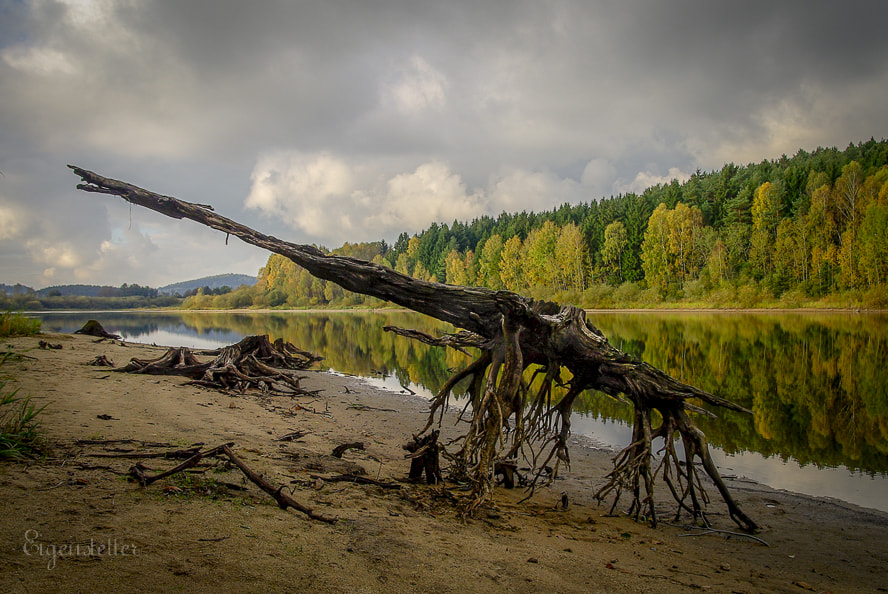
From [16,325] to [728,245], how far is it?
7169cm

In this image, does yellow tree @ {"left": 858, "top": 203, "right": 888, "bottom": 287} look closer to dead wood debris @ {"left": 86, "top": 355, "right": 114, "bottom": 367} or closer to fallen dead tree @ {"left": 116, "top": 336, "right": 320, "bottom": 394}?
fallen dead tree @ {"left": 116, "top": 336, "right": 320, "bottom": 394}

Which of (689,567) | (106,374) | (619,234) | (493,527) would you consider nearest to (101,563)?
(493,527)

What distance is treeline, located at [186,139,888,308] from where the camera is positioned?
5097 cm

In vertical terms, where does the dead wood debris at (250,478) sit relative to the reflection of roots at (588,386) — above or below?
below

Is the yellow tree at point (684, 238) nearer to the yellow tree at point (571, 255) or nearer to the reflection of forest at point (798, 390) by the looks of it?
the yellow tree at point (571, 255)

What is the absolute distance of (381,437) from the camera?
777cm

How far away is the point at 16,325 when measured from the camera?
16.2 meters

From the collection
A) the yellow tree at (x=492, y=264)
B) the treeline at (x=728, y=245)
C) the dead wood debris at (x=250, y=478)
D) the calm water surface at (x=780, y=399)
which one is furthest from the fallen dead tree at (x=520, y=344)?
the yellow tree at (x=492, y=264)

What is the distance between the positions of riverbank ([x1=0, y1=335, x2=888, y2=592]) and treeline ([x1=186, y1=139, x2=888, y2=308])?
54487mm

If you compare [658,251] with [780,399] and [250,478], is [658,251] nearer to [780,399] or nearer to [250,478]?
[780,399]

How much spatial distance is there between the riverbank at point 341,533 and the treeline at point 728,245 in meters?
Answer: 54.5

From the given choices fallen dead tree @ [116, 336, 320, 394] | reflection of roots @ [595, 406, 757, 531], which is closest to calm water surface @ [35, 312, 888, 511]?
reflection of roots @ [595, 406, 757, 531]

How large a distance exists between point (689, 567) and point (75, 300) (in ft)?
431

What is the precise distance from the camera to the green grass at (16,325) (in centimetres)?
1545
